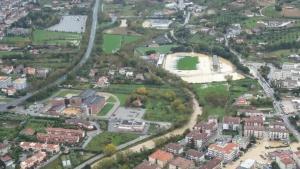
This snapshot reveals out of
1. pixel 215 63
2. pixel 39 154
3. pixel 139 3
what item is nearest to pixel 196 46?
pixel 215 63

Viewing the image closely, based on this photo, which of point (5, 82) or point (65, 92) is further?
point (5, 82)

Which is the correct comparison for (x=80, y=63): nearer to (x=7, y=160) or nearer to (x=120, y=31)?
(x=120, y=31)

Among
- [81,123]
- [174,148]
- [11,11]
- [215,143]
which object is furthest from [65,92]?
[11,11]

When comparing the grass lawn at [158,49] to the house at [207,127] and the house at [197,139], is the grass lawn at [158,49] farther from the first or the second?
the house at [197,139]

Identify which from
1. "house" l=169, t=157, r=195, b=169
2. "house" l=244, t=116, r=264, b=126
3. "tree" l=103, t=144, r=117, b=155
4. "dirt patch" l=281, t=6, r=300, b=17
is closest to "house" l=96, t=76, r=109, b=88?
"tree" l=103, t=144, r=117, b=155

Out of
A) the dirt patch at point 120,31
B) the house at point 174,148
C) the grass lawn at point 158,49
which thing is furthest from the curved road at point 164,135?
the dirt patch at point 120,31

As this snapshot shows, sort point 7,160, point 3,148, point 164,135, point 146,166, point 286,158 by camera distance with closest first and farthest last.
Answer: point 146,166, point 286,158, point 7,160, point 3,148, point 164,135

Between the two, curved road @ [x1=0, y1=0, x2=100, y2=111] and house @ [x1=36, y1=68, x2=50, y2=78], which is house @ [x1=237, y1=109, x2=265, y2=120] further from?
house @ [x1=36, y1=68, x2=50, y2=78]
